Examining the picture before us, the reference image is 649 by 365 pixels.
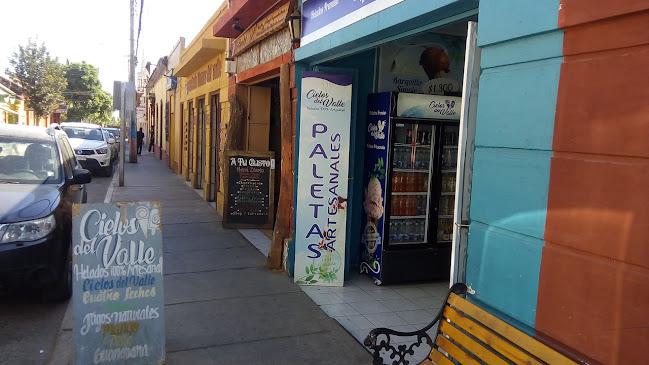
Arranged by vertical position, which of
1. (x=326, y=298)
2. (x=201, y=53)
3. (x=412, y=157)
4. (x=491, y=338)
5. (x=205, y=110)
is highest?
(x=201, y=53)

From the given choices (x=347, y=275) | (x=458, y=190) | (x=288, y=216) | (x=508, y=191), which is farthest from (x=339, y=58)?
(x=508, y=191)

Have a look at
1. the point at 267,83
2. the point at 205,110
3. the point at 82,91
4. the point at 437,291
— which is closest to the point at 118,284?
the point at 437,291

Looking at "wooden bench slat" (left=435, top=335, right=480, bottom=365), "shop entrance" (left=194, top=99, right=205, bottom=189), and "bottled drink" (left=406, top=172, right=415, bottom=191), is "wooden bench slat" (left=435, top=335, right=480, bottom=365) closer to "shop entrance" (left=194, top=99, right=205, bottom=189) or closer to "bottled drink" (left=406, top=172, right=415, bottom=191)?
"bottled drink" (left=406, top=172, right=415, bottom=191)

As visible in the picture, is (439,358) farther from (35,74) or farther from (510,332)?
(35,74)

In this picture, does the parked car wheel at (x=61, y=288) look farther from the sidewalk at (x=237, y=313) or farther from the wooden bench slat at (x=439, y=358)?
the wooden bench slat at (x=439, y=358)

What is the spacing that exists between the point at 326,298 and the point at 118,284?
8.26 feet

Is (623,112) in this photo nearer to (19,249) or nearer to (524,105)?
(524,105)

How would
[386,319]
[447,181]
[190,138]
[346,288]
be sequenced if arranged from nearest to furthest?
[386,319] < [346,288] < [447,181] < [190,138]

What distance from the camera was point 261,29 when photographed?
7625mm

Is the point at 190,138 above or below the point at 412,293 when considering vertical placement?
above

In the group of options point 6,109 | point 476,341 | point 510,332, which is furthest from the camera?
point 6,109

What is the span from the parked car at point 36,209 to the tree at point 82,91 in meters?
53.3

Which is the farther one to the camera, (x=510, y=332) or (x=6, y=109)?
(x=6, y=109)

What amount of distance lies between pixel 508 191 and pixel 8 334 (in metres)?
4.45
